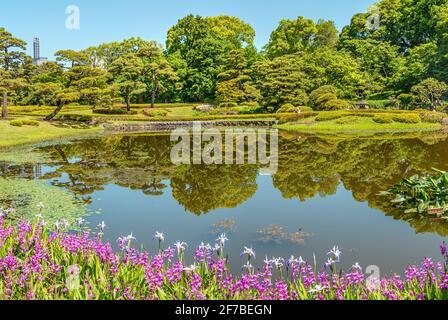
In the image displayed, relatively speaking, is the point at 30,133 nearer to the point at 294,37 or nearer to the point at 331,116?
the point at 331,116

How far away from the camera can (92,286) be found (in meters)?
4.01

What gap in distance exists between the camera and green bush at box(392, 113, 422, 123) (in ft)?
101

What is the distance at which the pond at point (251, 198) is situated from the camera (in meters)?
7.51

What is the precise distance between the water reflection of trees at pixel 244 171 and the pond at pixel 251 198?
0.03 metres

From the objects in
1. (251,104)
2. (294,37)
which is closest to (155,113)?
(251,104)

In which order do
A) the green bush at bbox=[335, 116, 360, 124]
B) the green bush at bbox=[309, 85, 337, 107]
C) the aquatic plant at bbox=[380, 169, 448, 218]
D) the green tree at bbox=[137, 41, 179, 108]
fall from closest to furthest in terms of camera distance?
the aquatic plant at bbox=[380, 169, 448, 218] → the green bush at bbox=[335, 116, 360, 124] → the green bush at bbox=[309, 85, 337, 107] → the green tree at bbox=[137, 41, 179, 108]

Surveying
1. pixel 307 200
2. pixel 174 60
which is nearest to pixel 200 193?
pixel 307 200

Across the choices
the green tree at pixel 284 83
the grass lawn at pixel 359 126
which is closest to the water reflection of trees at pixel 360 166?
the grass lawn at pixel 359 126

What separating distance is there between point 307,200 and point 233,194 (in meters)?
2.11

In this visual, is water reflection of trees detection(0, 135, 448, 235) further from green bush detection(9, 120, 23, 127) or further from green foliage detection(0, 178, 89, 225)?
green bush detection(9, 120, 23, 127)

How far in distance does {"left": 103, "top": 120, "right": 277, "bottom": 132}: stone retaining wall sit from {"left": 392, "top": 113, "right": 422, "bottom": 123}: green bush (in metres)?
10.1

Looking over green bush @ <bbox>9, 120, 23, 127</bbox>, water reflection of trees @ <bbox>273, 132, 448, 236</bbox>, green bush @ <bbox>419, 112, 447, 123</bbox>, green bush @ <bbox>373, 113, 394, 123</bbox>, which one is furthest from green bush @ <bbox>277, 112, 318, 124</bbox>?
green bush @ <bbox>9, 120, 23, 127</bbox>
